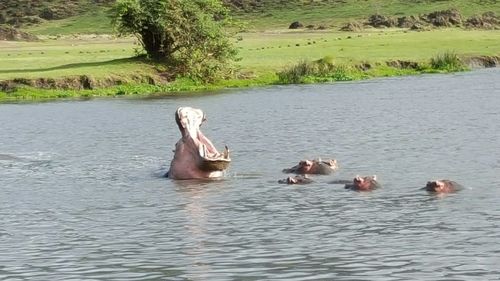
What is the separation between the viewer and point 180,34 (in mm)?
62062

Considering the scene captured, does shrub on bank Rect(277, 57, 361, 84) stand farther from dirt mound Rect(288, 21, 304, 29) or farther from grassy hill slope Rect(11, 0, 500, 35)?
dirt mound Rect(288, 21, 304, 29)

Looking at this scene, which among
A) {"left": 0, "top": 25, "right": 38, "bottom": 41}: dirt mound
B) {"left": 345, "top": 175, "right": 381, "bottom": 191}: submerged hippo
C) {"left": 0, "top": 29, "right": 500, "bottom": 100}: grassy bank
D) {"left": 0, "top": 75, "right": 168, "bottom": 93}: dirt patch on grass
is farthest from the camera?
{"left": 0, "top": 25, "right": 38, "bottom": 41}: dirt mound

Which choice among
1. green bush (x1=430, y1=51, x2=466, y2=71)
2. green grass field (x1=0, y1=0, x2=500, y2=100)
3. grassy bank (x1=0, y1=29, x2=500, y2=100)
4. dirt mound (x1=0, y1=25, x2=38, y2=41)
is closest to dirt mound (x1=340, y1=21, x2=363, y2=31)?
green grass field (x1=0, y1=0, x2=500, y2=100)

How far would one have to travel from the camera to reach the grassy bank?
56469 millimetres

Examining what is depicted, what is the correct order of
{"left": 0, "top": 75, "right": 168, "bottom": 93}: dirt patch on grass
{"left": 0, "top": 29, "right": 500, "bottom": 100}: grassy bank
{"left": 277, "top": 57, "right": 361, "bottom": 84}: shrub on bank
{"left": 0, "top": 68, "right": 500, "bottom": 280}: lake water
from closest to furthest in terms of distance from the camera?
1. {"left": 0, "top": 68, "right": 500, "bottom": 280}: lake water
2. {"left": 0, "top": 75, "right": 168, "bottom": 93}: dirt patch on grass
3. {"left": 0, "top": 29, "right": 500, "bottom": 100}: grassy bank
4. {"left": 277, "top": 57, "right": 361, "bottom": 84}: shrub on bank

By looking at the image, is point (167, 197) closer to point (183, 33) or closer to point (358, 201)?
point (358, 201)

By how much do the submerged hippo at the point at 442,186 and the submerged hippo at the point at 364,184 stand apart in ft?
3.67

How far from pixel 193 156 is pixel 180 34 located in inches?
1436

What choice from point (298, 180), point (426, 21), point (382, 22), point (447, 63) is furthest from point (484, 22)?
point (298, 180)

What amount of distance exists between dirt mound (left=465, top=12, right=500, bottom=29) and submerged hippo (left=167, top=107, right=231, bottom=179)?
80150 mm

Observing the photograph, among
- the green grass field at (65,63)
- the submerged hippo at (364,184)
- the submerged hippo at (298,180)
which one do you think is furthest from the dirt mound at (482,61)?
the submerged hippo at (364,184)

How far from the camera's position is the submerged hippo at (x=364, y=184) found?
23344 millimetres

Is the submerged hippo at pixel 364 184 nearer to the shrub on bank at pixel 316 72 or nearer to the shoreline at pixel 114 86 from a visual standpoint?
the shoreline at pixel 114 86

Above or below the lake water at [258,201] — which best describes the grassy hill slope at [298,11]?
below
